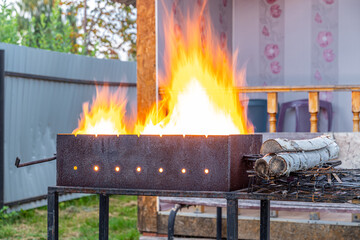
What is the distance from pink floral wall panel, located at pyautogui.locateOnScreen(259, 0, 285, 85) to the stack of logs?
14.4ft

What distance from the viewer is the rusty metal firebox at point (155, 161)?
121 inches

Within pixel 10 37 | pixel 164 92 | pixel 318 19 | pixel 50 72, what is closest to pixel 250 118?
pixel 318 19

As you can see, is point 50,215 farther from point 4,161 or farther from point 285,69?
point 285,69

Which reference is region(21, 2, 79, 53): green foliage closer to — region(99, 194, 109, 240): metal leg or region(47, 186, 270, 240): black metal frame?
region(99, 194, 109, 240): metal leg

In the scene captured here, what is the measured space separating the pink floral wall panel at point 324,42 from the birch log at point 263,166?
16.0 feet

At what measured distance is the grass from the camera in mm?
6418

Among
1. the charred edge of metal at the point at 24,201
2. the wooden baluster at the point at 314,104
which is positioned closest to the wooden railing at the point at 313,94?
the wooden baluster at the point at 314,104

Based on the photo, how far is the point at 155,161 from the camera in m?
3.17

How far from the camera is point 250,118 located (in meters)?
7.40

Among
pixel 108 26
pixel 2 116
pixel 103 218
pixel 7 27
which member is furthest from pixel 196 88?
pixel 108 26

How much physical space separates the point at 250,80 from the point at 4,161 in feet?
11.3

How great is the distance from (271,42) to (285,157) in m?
5.12

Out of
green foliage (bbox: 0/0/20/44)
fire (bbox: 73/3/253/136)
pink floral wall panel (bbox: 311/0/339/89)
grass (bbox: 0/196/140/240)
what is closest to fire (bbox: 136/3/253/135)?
fire (bbox: 73/3/253/136)

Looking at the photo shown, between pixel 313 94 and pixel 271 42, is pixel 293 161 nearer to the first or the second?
pixel 313 94
